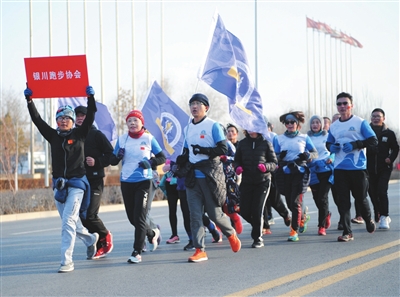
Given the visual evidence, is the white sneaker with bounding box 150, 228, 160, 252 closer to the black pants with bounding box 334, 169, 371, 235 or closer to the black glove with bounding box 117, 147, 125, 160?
the black glove with bounding box 117, 147, 125, 160

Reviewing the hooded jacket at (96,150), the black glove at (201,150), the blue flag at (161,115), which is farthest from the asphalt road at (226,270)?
the blue flag at (161,115)

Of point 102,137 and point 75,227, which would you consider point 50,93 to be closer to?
point 102,137

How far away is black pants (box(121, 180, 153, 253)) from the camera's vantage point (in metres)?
9.56

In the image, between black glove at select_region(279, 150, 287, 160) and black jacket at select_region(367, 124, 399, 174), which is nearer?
black glove at select_region(279, 150, 287, 160)

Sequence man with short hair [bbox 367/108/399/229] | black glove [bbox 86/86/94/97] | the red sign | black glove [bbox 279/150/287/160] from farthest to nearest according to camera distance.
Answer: man with short hair [bbox 367/108/399/229] → black glove [bbox 279/150/287/160] → the red sign → black glove [bbox 86/86/94/97]

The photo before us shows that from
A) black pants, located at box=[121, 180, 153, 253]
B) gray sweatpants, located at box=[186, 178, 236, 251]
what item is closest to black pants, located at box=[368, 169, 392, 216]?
gray sweatpants, located at box=[186, 178, 236, 251]

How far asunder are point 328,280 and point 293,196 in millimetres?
4207

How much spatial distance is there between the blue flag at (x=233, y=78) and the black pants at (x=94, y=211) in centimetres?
212

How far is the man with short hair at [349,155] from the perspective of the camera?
1119cm

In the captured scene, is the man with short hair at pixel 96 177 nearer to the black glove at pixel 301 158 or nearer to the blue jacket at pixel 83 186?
the blue jacket at pixel 83 186

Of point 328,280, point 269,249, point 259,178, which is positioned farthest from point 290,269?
point 259,178

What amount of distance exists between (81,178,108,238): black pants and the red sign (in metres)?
1.39

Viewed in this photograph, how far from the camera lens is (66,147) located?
910 cm

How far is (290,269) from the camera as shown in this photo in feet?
27.7
